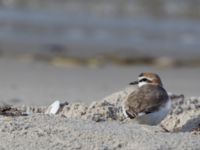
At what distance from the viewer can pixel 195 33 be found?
17297 millimetres

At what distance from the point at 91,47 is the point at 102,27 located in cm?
215

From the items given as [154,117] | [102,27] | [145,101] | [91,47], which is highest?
[102,27]

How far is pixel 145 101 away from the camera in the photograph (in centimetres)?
676

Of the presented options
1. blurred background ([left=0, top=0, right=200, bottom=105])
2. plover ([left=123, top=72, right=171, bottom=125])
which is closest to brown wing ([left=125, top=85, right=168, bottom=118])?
plover ([left=123, top=72, right=171, bottom=125])

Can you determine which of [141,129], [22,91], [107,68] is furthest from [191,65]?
[141,129]

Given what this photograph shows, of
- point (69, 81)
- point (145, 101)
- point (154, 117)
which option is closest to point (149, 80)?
point (145, 101)

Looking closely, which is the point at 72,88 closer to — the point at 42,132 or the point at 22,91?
the point at 22,91

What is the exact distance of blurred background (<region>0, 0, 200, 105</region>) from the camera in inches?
451

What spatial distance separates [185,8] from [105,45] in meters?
5.26

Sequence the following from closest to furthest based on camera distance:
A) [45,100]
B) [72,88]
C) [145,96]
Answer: [145,96] < [45,100] < [72,88]

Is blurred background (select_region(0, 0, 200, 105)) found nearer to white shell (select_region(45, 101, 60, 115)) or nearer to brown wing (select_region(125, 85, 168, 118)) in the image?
white shell (select_region(45, 101, 60, 115))

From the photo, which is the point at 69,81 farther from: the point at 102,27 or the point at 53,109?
the point at 102,27

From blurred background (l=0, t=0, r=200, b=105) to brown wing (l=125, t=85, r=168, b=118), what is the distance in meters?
2.48

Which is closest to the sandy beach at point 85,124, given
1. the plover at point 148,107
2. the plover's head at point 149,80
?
the plover at point 148,107
